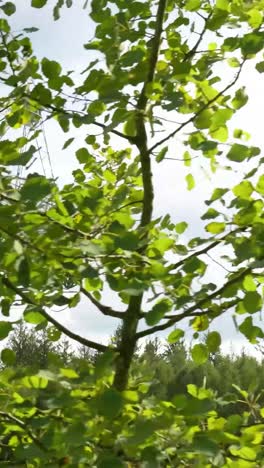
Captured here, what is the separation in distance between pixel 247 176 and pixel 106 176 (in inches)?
→ 36.6

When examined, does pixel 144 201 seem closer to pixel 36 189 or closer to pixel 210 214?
pixel 210 214

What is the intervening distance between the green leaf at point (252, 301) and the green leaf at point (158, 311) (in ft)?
0.79

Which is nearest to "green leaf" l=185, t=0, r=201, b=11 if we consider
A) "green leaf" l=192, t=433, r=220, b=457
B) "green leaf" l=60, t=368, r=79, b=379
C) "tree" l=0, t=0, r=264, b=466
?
"tree" l=0, t=0, r=264, b=466

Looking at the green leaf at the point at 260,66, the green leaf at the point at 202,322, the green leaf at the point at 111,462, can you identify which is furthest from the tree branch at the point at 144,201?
the green leaf at the point at 111,462

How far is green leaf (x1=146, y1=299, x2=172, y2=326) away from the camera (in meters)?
2.23

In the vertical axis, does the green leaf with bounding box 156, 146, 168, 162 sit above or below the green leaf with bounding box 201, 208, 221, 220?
above

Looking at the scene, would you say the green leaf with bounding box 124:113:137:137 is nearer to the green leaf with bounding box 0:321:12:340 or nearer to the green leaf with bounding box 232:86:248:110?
the green leaf with bounding box 232:86:248:110

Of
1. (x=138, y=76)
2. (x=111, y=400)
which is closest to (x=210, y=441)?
(x=111, y=400)

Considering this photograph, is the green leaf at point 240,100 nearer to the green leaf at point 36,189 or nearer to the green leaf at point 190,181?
the green leaf at point 190,181

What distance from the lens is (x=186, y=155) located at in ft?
9.37

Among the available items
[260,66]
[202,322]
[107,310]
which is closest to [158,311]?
[202,322]

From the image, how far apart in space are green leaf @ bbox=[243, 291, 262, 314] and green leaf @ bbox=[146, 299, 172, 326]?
9.4 inches

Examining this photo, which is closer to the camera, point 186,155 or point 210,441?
point 210,441

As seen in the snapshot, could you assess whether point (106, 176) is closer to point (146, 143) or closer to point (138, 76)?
point (146, 143)
